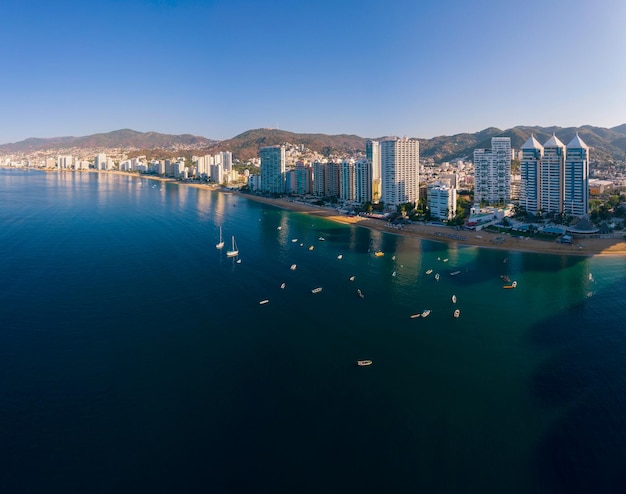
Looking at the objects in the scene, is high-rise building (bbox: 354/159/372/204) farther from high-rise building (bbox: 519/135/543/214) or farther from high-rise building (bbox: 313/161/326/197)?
high-rise building (bbox: 519/135/543/214)

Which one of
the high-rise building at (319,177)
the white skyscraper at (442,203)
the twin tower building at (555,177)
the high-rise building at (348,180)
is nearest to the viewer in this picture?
the twin tower building at (555,177)

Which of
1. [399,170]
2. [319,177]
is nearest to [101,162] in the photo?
[319,177]

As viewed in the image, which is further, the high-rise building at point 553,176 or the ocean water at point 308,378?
the high-rise building at point 553,176

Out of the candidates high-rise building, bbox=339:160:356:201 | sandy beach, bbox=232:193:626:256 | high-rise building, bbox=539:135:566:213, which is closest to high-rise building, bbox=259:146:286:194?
high-rise building, bbox=339:160:356:201

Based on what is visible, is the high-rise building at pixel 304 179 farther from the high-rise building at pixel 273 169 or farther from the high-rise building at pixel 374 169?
the high-rise building at pixel 374 169

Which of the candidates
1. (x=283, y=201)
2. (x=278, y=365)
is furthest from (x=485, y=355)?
(x=283, y=201)

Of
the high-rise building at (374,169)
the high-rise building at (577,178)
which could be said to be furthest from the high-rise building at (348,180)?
the high-rise building at (577,178)
